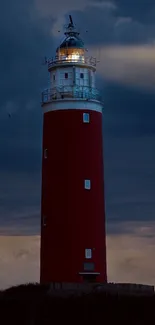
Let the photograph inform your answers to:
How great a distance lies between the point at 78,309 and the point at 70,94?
12694 mm

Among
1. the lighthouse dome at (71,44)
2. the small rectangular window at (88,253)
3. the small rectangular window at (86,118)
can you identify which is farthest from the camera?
the lighthouse dome at (71,44)

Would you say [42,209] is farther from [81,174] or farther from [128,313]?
[128,313]

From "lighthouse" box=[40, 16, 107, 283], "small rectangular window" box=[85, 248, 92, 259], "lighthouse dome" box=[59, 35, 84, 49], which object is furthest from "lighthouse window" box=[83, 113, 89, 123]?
"small rectangular window" box=[85, 248, 92, 259]

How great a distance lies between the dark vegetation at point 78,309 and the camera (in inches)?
1246

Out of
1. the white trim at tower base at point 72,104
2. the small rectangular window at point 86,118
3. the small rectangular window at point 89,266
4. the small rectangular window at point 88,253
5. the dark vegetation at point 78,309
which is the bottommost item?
the dark vegetation at point 78,309

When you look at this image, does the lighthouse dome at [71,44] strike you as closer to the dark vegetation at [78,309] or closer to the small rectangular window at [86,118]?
the small rectangular window at [86,118]

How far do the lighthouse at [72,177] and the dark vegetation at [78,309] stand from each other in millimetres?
6372

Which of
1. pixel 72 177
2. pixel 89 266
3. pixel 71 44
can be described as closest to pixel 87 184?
pixel 72 177

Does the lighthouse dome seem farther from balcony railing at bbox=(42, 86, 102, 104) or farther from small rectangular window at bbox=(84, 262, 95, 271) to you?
small rectangular window at bbox=(84, 262, 95, 271)

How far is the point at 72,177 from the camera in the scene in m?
41.0

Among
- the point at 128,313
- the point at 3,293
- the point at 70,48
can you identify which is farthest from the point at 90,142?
the point at 128,313

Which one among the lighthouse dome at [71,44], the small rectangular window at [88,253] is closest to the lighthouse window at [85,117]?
the lighthouse dome at [71,44]

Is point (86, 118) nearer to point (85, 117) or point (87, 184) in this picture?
point (85, 117)

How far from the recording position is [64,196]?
40.9m
